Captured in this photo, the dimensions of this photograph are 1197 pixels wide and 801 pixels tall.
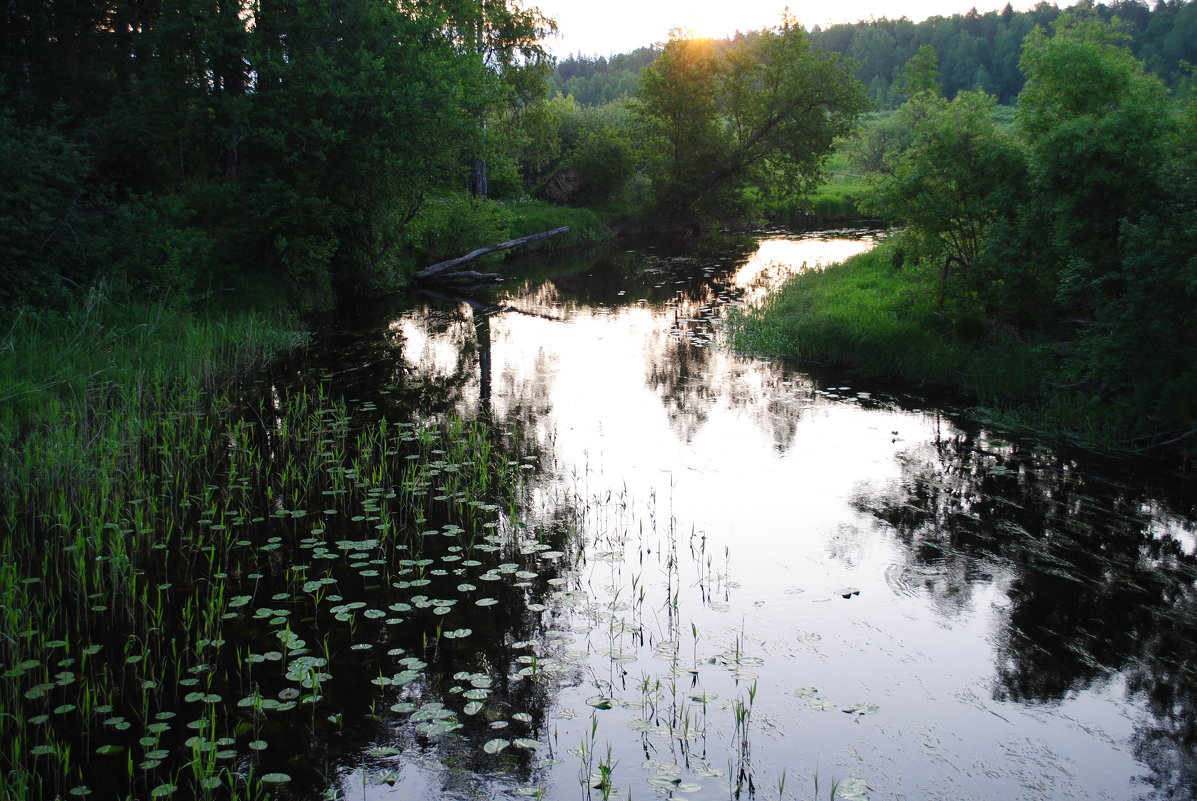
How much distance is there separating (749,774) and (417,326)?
17.2 metres

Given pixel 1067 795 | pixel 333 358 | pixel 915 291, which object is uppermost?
pixel 915 291

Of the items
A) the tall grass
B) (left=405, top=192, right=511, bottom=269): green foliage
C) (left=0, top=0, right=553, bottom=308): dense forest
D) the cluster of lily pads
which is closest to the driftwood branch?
(left=405, top=192, right=511, bottom=269): green foliage

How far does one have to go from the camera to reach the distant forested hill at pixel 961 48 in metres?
87.6

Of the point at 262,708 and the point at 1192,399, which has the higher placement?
the point at 1192,399

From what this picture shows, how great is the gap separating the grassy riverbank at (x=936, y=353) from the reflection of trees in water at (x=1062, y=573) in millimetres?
1174

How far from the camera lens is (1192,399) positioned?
10227 millimetres

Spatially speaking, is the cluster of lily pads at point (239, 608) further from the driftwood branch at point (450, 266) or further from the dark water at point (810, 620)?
the driftwood branch at point (450, 266)

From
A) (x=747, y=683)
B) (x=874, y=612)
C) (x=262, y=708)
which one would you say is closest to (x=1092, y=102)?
(x=874, y=612)

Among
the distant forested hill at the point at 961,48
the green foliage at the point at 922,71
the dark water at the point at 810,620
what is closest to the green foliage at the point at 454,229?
the dark water at the point at 810,620

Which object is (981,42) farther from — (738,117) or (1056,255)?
(1056,255)

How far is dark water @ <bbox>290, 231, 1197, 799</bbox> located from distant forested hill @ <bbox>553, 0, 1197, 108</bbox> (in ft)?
243

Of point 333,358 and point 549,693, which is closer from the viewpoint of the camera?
point 549,693

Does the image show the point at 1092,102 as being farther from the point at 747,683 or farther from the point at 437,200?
the point at 437,200

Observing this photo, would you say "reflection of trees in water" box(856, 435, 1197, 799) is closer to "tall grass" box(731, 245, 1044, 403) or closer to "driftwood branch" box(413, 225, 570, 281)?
"tall grass" box(731, 245, 1044, 403)
